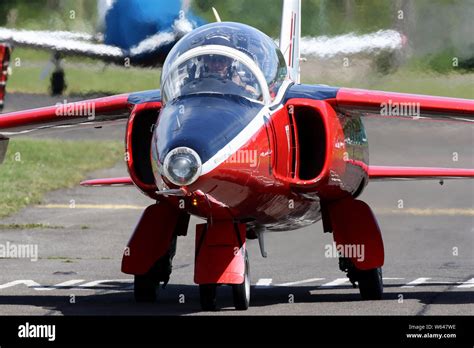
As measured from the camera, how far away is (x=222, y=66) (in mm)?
12664

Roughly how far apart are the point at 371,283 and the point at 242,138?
129 inches

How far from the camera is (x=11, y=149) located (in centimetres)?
3106

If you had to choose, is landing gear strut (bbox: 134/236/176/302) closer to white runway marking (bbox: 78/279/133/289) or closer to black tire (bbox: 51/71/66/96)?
white runway marking (bbox: 78/279/133/289)

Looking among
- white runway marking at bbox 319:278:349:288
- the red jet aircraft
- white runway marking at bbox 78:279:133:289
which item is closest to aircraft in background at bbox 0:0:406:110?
white runway marking at bbox 78:279:133:289

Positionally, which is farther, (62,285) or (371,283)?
(62,285)

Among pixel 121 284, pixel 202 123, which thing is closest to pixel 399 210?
pixel 121 284

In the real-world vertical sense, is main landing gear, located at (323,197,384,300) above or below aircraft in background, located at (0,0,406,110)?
below

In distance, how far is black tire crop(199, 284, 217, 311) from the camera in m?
13.0

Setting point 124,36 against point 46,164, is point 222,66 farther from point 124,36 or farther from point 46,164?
point 46,164

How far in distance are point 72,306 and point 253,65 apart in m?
3.16

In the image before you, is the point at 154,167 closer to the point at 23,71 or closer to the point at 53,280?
the point at 53,280

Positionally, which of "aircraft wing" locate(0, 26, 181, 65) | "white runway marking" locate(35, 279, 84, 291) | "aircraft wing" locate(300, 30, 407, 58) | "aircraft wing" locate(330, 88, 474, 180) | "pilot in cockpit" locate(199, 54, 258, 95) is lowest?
"white runway marking" locate(35, 279, 84, 291)

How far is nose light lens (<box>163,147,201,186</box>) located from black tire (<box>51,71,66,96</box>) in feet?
42.2

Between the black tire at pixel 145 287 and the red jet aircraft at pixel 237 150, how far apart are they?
0.01 meters
